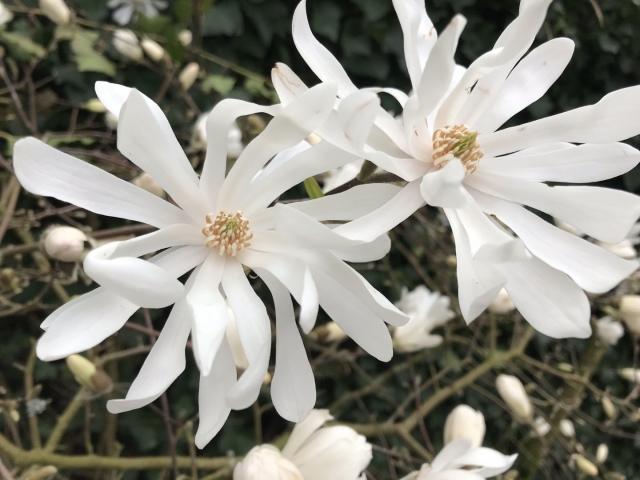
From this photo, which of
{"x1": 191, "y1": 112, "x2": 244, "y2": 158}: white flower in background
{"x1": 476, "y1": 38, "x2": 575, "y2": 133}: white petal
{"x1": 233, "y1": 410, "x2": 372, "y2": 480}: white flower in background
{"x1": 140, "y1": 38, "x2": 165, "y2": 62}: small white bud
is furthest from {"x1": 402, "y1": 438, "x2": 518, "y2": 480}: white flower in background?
{"x1": 140, "y1": 38, "x2": 165, "y2": 62}: small white bud

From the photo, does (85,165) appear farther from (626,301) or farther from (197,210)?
(626,301)

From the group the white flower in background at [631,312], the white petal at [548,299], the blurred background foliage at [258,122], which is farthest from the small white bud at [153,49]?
the white flower in background at [631,312]

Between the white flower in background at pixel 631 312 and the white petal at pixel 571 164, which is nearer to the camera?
the white petal at pixel 571 164

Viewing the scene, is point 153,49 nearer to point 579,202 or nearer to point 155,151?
point 155,151

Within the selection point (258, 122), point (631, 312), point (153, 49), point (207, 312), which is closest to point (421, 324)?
point (631, 312)

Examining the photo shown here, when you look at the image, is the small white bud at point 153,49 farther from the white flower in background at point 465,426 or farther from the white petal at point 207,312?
the white flower in background at point 465,426

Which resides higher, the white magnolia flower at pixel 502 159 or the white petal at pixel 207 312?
the white magnolia flower at pixel 502 159

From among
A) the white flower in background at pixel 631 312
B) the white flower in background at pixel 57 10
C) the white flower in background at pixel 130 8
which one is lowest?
the white flower in background at pixel 631 312
